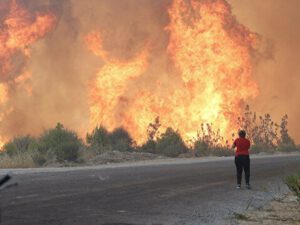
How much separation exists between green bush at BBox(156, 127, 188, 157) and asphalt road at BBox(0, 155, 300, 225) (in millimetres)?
20153

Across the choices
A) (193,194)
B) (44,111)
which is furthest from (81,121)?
(193,194)

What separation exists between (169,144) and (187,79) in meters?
7.23

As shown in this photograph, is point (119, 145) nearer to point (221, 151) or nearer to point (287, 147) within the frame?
point (221, 151)

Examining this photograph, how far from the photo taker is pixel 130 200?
12.8 meters

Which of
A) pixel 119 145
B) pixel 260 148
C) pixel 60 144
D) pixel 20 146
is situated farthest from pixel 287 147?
pixel 60 144

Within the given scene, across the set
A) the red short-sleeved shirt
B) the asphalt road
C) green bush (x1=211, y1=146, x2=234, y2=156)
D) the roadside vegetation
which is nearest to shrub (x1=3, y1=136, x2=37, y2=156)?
the roadside vegetation

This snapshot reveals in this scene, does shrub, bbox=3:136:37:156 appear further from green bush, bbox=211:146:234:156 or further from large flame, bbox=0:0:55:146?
green bush, bbox=211:146:234:156

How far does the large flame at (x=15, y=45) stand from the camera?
1716 inches

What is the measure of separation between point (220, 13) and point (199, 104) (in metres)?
7.80

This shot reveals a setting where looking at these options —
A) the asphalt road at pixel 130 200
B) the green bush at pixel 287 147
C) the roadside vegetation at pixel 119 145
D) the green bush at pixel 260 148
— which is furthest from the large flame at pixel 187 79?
the asphalt road at pixel 130 200

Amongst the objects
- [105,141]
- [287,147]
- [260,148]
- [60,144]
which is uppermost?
[105,141]

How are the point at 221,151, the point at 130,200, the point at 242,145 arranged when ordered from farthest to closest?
1. the point at 221,151
2. the point at 242,145
3. the point at 130,200

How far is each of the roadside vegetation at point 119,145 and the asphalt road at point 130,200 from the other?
33.1 feet

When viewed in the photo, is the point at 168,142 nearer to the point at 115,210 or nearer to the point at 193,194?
A: the point at 193,194
